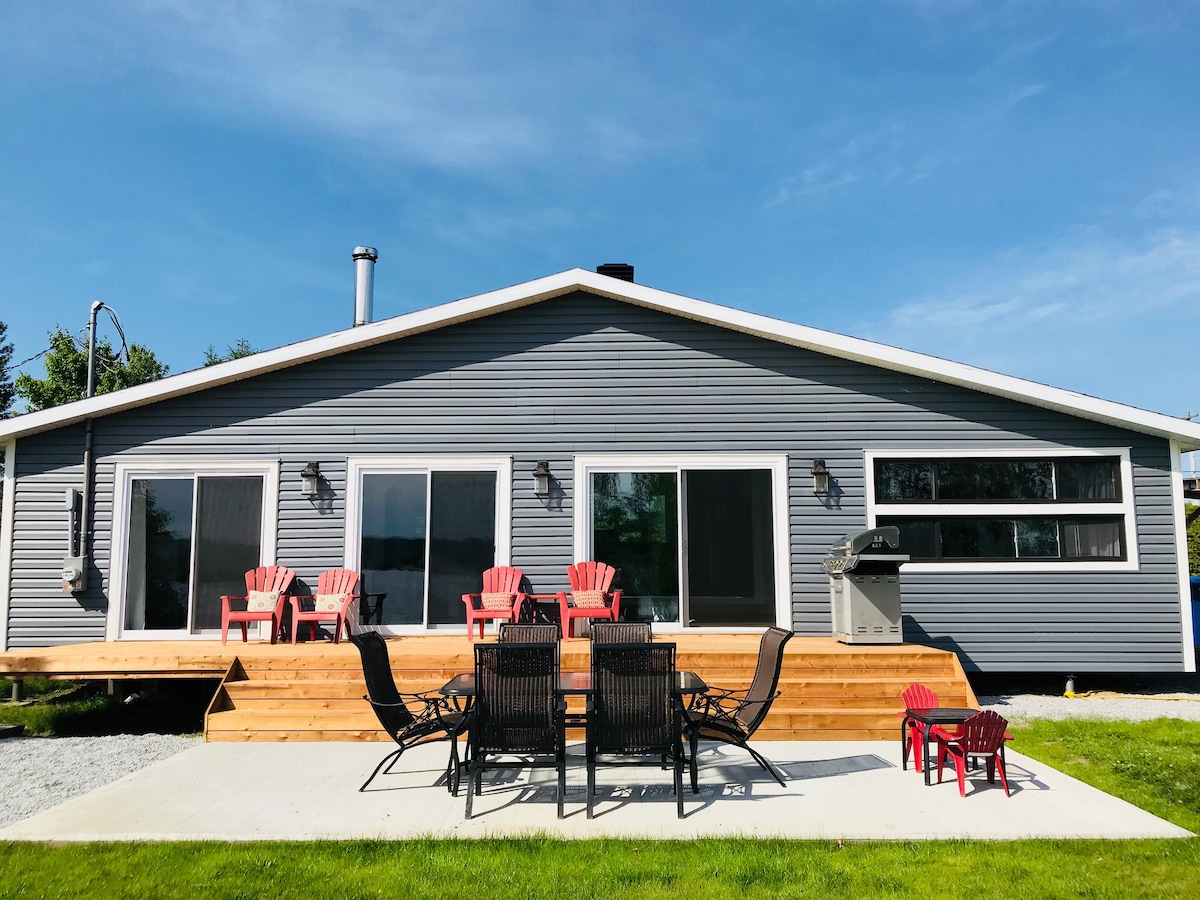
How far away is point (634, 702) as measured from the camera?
4633 millimetres

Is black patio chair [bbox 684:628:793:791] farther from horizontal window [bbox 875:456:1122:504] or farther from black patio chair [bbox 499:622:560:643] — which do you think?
horizontal window [bbox 875:456:1122:504]

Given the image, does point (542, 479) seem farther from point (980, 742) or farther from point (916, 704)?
point (980, 742)

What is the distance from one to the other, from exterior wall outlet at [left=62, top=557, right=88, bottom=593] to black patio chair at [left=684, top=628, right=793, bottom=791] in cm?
663

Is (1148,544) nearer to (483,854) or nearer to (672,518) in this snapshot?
(672,518)

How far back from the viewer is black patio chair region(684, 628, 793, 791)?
500 cm

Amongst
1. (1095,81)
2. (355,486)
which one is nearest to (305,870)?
(355,486)

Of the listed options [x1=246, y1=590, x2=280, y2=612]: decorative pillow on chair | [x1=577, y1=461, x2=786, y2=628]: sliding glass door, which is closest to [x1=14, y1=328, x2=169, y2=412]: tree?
[x1=246, y1=590, x2=280, y2=612]: decorative pillow on chair

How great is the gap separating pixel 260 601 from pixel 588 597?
3.21 m

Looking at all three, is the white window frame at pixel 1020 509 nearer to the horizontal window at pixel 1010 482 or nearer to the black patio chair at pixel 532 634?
the horizontal window at pixel 1010 482

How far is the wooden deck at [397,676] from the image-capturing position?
654cm

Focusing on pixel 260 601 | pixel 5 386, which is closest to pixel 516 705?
pixel 260 601

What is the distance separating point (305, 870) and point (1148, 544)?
8411 mm

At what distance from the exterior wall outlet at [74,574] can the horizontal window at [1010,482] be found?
8.20m

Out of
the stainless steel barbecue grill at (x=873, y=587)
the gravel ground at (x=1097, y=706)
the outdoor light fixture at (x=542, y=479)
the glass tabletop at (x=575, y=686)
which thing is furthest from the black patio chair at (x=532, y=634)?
the gravel ground at (x=1097, y=706)
